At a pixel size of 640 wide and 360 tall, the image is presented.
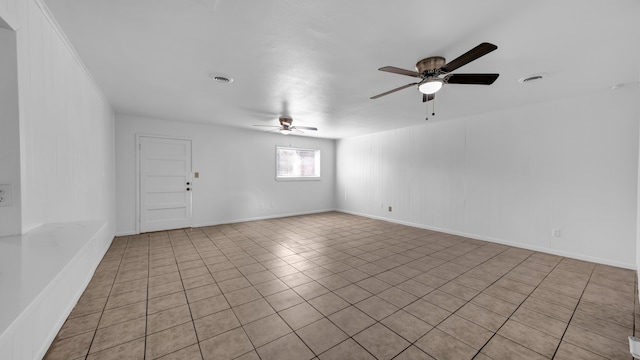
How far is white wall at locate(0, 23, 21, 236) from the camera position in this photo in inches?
51.2

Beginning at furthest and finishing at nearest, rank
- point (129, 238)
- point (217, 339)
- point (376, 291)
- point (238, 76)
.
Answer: point (129, 238)
point (238, 76)
point (376, 291)
point (217, 339)

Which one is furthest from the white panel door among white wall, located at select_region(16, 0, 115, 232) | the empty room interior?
white wall, located at select_region(16, 0, 115, 232)

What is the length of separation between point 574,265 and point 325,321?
377cm

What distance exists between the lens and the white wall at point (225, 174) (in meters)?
4.79

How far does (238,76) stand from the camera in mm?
2797

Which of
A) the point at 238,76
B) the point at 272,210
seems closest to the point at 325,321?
the point at 238,76

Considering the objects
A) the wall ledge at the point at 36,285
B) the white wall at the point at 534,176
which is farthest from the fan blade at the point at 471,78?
the wall ledge at the point at 36,285

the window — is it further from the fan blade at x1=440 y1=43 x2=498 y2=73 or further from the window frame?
the fan blade at x1=440 y1=43 x2=498 y2=73

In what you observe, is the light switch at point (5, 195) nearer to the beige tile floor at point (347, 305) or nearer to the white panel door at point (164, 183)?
the beige tile floor at point (347, 305)

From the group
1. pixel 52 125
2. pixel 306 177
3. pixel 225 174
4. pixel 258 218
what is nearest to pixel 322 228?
pixel 258 218

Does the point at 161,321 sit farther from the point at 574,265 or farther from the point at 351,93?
the point at 574,265

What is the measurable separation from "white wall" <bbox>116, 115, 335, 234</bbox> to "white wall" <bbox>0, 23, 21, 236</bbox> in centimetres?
405

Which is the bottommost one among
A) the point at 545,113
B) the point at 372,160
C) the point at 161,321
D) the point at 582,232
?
the point at 161,321

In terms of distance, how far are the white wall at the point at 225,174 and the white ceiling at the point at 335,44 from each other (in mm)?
1658
